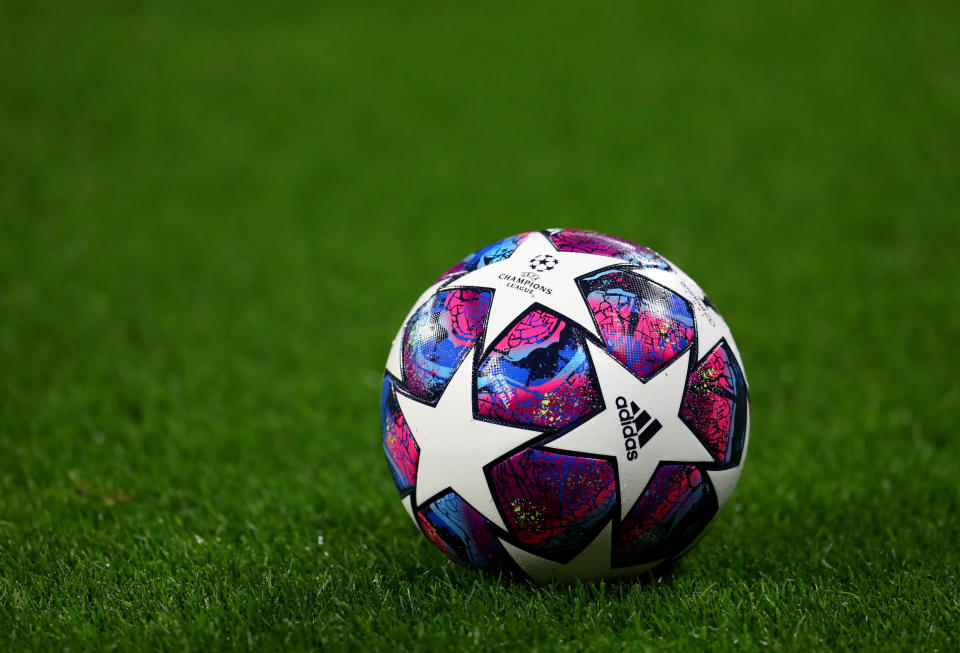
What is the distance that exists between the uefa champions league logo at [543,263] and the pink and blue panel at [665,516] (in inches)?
33.3

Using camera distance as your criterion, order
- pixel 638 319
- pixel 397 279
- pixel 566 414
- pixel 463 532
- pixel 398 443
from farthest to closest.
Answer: pixel 397 279 → pixel 398 443 → pixel 463 532 → pixel 638 319 → pixel 566 414

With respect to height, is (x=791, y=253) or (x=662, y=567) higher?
(x=791, y=253)

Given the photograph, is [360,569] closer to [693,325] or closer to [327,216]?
[693,325]

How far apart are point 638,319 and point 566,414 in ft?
1.50

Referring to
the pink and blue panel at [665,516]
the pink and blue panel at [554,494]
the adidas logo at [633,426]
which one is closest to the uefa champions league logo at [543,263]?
the adidas logo at [633,426]

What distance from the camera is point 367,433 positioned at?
19.3 feet

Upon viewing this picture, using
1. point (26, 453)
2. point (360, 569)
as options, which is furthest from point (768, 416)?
point (26, 453)

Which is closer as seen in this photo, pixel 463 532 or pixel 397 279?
pixel 463 532

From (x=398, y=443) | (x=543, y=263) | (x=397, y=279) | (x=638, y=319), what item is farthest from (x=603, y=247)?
(x=397, y=279)

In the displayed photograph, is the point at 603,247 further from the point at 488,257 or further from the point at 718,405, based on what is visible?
the point at 718,405

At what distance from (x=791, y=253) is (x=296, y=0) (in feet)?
43.4

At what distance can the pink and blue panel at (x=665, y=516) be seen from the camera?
3.38 meters

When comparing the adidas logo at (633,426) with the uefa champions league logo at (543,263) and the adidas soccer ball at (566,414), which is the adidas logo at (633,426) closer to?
the adidas soccer ball at (566,414)

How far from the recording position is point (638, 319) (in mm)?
3418
